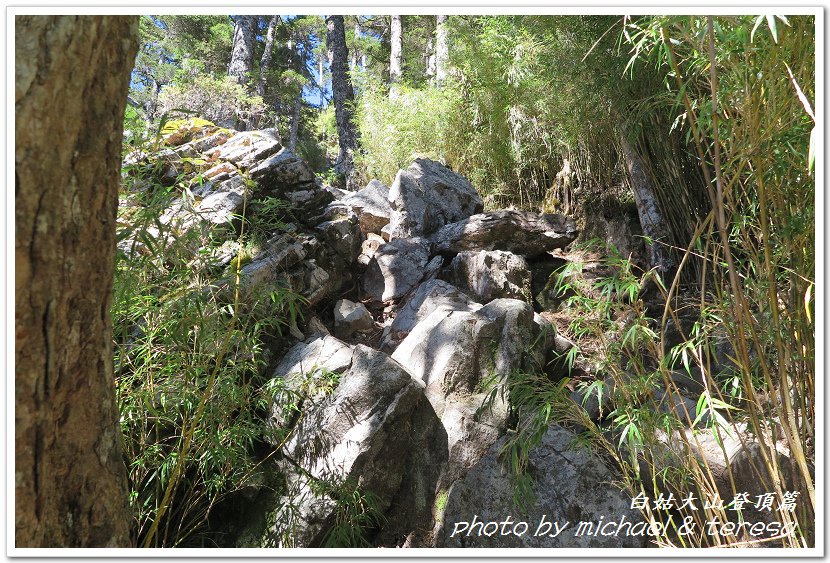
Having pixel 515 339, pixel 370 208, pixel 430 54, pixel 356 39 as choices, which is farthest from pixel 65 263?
pixel 356 39

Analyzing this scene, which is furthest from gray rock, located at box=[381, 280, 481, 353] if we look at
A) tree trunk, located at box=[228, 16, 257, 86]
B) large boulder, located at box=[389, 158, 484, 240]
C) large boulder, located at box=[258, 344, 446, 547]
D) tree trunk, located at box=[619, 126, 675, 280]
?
tree trunk, located at box=[228, 16, 257, 86]

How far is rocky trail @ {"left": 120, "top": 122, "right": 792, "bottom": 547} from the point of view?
184 cm

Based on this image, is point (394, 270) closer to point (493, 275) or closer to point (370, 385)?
point (493, 275)

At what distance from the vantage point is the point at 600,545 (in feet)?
5.42

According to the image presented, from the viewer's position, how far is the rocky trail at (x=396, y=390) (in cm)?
184

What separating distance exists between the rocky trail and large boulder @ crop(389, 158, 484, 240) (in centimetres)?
70

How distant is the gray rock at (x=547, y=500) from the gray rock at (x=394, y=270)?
1.77m

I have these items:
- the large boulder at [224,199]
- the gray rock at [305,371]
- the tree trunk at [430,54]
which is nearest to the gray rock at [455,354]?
the gray rock at [305,371]

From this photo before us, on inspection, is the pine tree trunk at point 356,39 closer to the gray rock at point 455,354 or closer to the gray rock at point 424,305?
the gray rock at point 424,305

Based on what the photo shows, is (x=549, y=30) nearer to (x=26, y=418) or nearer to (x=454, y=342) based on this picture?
(x=454, y=342)

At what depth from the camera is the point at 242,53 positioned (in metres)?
6.23

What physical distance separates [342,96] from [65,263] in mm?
5877

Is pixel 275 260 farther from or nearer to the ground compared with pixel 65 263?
nearer to the ground

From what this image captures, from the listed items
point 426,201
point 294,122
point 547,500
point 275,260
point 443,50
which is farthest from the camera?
point 294,122
